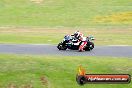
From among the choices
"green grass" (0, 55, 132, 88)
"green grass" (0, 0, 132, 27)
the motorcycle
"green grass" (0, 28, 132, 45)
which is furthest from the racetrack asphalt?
"green grass" (0, 0, 132, 27)

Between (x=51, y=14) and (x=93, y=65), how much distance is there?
4224cm

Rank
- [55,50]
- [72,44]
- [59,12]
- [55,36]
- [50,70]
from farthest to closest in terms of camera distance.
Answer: [59,12] → [55,36] → [72,44] → [55,50] → [50,70]

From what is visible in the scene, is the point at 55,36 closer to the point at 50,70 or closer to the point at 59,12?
the point at 50,70

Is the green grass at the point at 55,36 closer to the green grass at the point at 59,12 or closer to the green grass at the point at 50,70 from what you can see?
the green grass at the point at 59,12

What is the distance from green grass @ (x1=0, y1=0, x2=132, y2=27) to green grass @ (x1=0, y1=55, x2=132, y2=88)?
31792 mm

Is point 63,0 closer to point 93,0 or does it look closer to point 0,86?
point 93,0

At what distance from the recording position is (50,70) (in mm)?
23453

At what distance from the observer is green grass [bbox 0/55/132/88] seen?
72.4ft

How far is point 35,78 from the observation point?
22.6 m

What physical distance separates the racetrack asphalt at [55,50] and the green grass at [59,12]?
22870mm

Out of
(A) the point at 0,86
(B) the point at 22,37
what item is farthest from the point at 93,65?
(B) the point at 22,37

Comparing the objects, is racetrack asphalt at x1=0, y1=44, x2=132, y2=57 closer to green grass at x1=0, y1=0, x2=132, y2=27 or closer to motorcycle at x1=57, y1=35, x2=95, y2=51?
motorcycle at x1=57, y1=35, x2=95, y2=51

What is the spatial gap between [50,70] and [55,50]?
916 cm

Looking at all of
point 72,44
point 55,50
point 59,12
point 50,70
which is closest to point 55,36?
point 72,44
